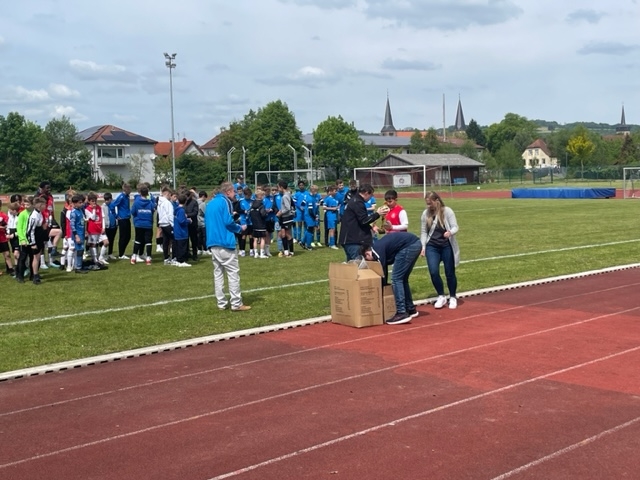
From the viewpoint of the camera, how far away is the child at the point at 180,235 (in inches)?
712

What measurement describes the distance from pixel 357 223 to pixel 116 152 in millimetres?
98947

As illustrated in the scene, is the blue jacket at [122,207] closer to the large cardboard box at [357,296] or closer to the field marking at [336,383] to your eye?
the large cardboard box at [357,296]

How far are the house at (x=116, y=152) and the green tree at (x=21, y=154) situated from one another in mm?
7372

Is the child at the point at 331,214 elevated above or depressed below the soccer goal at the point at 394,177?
below

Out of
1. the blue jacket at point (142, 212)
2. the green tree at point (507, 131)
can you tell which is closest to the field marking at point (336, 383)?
the blue jacket at point (142, 212)

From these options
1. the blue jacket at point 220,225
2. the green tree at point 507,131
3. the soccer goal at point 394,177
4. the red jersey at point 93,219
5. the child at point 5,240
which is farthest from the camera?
the green tree at point 507,131

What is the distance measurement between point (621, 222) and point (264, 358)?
23152mm

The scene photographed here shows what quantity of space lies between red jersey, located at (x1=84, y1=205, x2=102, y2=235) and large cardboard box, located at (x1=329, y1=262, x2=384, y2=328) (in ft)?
27.6

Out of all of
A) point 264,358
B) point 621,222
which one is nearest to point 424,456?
point 264,358

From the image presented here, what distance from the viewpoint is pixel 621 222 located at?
29062 millimetres

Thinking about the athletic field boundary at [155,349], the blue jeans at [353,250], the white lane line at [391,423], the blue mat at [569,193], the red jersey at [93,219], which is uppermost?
the red jersey at [93,219]

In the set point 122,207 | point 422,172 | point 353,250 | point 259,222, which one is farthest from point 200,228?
point 422,172

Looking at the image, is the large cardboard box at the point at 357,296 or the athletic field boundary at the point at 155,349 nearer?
the athletic field boundary at the point at 155,349

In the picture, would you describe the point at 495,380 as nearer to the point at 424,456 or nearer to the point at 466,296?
the point at 424,456
